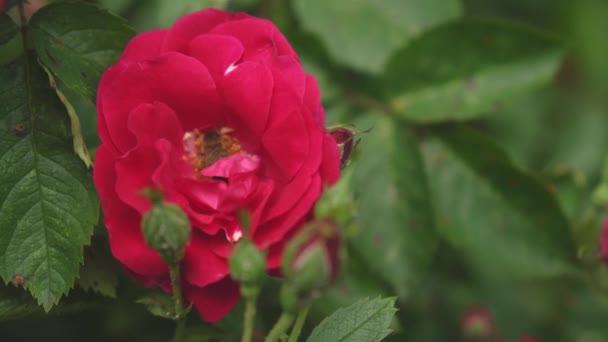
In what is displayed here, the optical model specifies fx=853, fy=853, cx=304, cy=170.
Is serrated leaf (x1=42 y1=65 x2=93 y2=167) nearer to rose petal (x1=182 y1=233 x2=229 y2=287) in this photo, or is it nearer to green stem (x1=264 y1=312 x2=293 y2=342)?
rose petal (x1=182 y1=233 x2=229 y2=287)

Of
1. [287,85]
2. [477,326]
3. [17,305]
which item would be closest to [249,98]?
[287,85]

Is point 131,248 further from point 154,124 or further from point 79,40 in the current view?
point 79,40

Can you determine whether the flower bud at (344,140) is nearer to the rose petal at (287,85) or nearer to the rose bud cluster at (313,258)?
the rose petal at (287,85)

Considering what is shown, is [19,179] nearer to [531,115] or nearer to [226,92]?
[226,92]

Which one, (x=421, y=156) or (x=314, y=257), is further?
(x=421, y=156)

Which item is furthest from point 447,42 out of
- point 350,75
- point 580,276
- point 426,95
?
point 580,276

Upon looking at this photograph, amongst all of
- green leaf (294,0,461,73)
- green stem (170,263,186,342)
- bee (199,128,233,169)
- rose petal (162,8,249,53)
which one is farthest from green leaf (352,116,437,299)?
green stem (170,263,186,342)

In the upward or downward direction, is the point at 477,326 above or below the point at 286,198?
below
